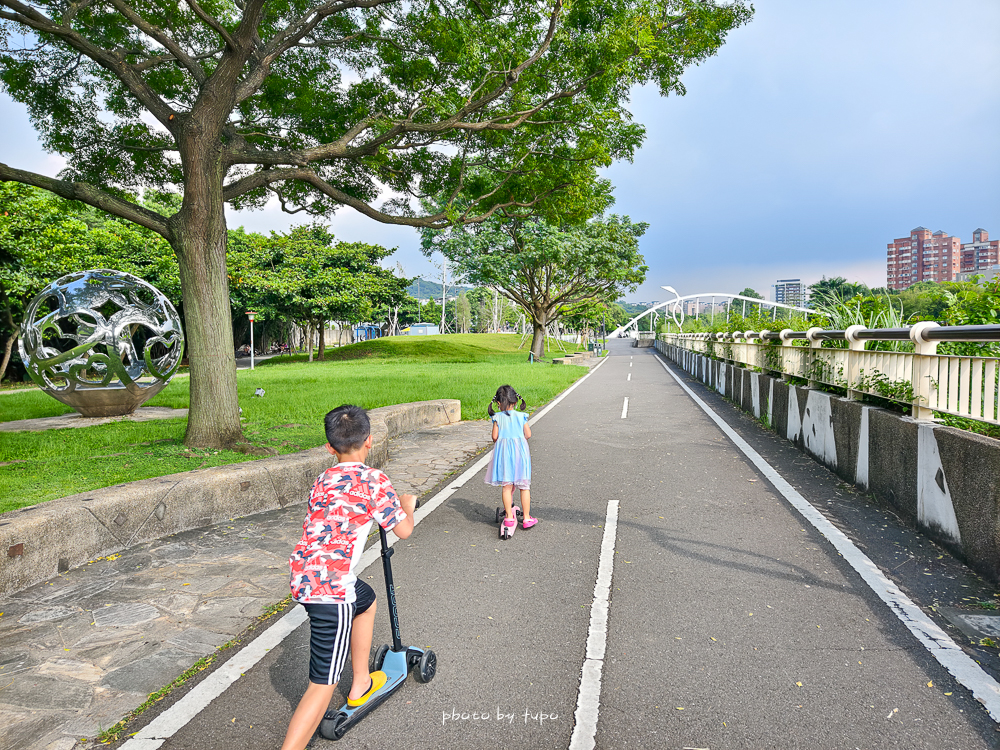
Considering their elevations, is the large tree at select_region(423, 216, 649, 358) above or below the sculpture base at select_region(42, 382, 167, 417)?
above

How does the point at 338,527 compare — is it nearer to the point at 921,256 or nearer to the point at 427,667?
the point at 427,667

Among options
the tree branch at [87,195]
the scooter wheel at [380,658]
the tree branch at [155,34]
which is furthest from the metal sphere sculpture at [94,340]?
the scooter wheel at [380,658]

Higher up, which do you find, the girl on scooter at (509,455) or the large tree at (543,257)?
the large tree at (543,257)

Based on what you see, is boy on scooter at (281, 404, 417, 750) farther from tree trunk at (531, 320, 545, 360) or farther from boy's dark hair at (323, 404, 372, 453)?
tree trunk at (531, 320, 545, 360)

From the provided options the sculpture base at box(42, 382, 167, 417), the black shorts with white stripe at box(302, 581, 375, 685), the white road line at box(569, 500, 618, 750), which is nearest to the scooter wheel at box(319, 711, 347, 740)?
the black shorts with white stripe at box(302, 581, 375, 685)

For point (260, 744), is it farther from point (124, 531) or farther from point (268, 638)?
point (124, 531)

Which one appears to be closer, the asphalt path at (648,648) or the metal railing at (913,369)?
the asphalt path at (648,648)

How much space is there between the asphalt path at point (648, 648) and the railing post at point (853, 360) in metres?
1.92

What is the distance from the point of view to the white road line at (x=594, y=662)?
8.54 ft

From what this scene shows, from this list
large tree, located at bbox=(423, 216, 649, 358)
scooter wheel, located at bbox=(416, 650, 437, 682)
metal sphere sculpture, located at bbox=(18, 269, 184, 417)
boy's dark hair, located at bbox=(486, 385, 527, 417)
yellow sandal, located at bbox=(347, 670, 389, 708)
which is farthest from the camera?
large tree, located at bbox=(423, 216, 649, 358)

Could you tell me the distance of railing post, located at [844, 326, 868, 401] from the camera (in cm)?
679

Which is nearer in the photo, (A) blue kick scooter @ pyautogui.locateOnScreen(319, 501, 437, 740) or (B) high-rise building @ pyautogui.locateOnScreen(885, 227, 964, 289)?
(A) blue kick scooter @ pyautogui.locateOnScreen(319, 501, 437, 740)

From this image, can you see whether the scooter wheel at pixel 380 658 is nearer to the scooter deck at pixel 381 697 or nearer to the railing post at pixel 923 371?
the scooter deck at pixel 381 697

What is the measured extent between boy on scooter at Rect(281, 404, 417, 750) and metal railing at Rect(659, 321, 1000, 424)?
4.16m
